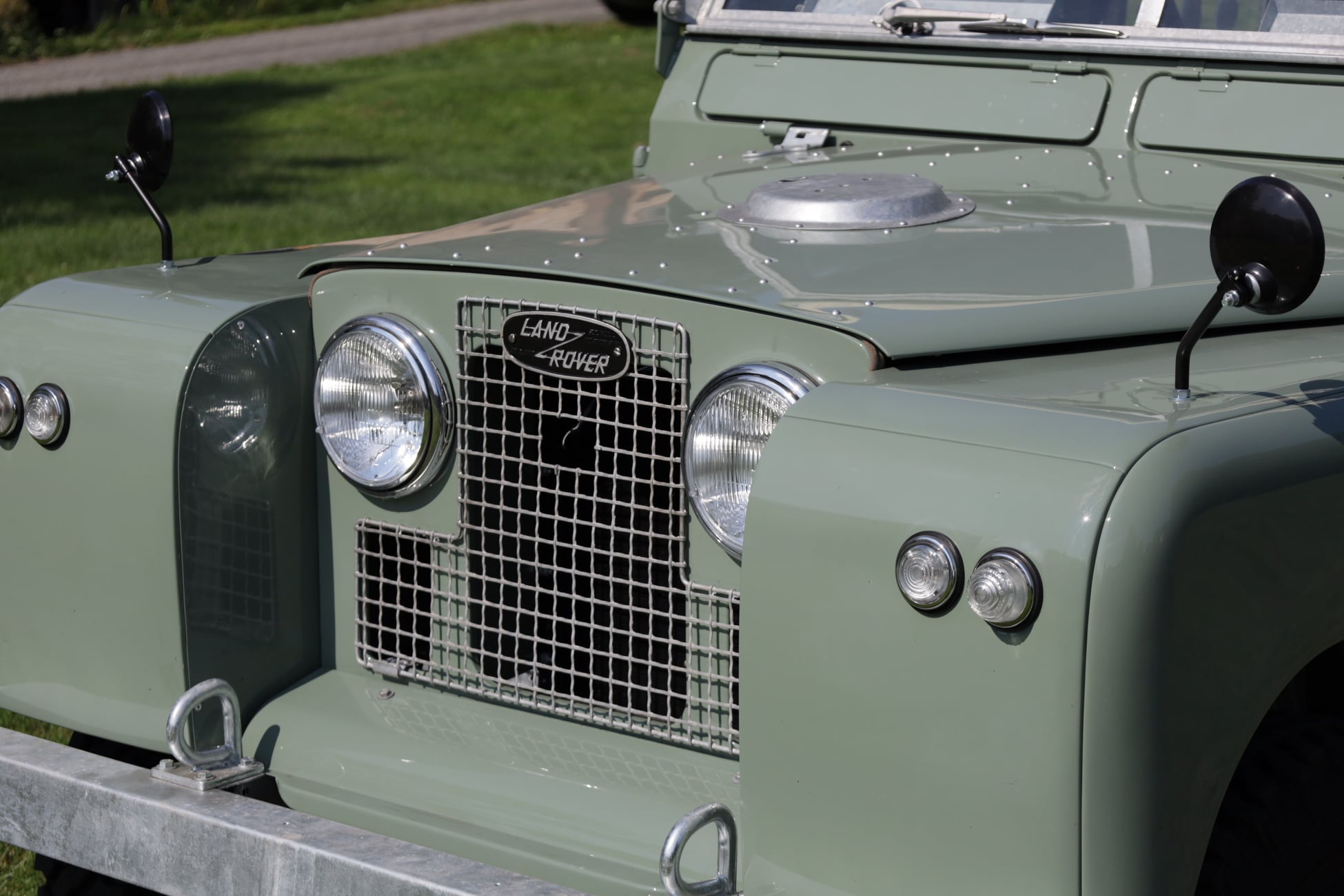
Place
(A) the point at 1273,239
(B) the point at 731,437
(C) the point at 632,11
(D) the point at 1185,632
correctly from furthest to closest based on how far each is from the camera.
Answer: (C) the point at 632,11 < (B) the point at 731,437 < (A) the point at 1273,239 < (D) the point at 1185,632

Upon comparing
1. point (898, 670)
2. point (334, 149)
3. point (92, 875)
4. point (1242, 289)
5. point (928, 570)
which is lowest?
point (334, 149)

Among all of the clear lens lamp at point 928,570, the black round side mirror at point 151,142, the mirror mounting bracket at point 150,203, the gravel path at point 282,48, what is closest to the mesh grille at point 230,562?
the mirror mounting bracket at point 150,203

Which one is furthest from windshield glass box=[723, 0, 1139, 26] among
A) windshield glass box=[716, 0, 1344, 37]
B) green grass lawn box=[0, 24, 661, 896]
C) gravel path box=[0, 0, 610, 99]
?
gravel path box=[0, 0, 610, 99]

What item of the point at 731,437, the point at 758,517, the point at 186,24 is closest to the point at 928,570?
the point at 758,517

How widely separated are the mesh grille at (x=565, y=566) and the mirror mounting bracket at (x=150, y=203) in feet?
1.97

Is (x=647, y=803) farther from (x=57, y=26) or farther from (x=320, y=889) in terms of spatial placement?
(x=57, y=26)

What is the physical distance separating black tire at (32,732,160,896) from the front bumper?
0.34 meters

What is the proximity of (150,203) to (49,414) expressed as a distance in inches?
17.7

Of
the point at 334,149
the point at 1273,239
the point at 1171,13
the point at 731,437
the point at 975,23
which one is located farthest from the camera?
the point at 334,149

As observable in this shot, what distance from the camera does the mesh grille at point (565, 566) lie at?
2014 millimetres

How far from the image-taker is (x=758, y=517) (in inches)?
66.4

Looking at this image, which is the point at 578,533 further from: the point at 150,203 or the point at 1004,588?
the point at 150,203

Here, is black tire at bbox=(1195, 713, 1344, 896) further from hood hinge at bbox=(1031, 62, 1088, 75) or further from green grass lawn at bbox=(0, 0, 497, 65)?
green grass lawn at bbox=(0, 0, 497, 65)

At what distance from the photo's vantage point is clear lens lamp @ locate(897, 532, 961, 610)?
1577mm
